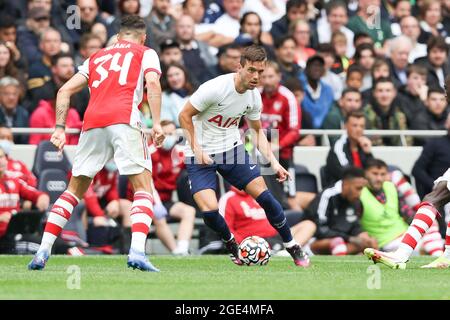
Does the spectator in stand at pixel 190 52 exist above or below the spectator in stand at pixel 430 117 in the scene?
above

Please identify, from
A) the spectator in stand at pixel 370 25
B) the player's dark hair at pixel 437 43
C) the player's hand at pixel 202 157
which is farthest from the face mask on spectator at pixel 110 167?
the player's dark hair at pixel 437 43

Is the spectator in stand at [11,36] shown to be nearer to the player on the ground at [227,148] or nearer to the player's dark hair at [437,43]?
the player on the ground at [227,148]

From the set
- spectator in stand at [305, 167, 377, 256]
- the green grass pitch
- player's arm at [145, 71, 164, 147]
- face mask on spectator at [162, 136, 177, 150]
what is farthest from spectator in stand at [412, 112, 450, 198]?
player's arm at [145, 71, 164, 147]

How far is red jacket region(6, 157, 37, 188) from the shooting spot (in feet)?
55.7

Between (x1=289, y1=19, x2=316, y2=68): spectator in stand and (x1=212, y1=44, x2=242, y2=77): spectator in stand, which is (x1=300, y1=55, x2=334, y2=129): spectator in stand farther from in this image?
(x1=289, y1=19, x2=316, y2=68): spectator in stand

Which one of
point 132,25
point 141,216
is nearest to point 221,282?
point 141,216

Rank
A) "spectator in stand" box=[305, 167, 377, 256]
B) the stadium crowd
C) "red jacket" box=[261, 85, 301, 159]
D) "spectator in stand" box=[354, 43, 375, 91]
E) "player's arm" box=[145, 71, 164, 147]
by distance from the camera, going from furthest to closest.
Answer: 1. "spectator in stand" box=[354, 43, 375, 91]
2. "red jacket" box=[261, 85, 301, 159]
3. "spectator in stand" box=[305, 167, 377, 256]
4. the stadium crowd
5. "player's arm" box=[145, 71, 164, 147]

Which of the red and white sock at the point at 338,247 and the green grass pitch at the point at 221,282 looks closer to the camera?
the green grass pitch at the point at 221,282

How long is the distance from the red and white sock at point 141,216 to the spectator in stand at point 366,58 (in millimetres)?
9623

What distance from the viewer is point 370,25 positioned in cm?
2314

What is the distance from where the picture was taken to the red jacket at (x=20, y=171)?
1697cm

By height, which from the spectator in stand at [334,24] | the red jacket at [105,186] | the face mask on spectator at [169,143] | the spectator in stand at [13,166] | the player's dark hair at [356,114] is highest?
the spectator in stand at [334,24]

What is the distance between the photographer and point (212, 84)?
13703 mm

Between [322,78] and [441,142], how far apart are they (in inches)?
96.5
